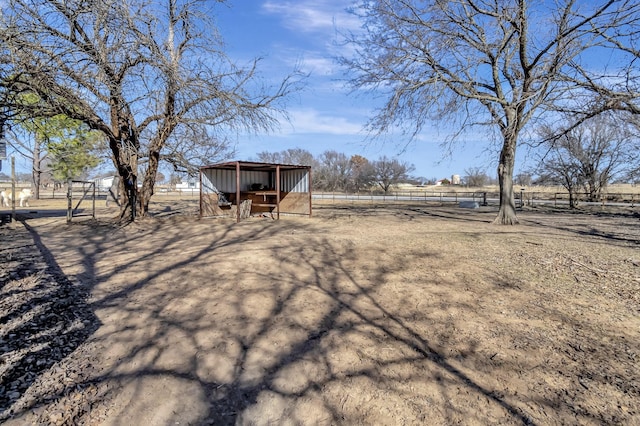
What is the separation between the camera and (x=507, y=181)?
12273mm

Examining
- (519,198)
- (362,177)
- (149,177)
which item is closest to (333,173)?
(362,177)

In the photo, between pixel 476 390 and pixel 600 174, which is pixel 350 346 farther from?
pixel 600 174

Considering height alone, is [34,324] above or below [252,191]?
below

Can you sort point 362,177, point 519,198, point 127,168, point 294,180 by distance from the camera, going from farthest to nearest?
point 362,177, point 519,198, point 294,180, point 127,168

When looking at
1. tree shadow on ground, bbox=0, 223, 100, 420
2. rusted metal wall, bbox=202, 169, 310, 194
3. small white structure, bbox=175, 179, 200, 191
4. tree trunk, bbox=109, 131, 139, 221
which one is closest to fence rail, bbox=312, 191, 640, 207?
small white structure, bbox=175, 179, 200, 191

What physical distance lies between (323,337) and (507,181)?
10.3 metres

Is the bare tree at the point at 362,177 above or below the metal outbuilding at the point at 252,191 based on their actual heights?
above

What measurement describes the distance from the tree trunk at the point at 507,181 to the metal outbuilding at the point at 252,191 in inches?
296

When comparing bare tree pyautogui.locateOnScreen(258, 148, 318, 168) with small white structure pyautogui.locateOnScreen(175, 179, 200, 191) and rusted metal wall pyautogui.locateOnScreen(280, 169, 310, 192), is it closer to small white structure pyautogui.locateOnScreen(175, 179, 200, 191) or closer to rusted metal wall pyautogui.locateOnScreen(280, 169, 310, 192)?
small white structure pyautogui.locateOnScreen(175, 179, 200, 191)

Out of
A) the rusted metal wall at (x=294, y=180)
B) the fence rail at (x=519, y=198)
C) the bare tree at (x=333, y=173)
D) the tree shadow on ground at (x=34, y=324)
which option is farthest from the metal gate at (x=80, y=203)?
the bare tree at (x=333, y=173)

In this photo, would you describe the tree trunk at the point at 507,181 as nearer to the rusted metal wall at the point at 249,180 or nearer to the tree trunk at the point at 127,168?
the rusted metal wall at the point at 249,180

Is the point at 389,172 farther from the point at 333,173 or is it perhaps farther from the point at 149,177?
the point at 149,177

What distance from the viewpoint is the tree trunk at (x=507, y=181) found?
12.0m

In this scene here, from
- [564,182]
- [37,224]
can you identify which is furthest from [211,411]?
[564,182]
